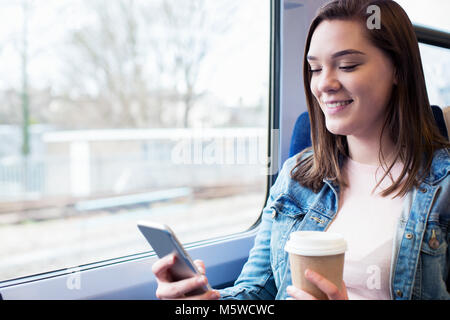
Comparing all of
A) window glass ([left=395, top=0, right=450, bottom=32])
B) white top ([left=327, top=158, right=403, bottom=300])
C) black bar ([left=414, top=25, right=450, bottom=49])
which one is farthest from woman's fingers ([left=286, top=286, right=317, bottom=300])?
window glass ([left=395, top=0, right=450, bottom=32])

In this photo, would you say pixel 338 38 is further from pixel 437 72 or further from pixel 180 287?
pixel 437 72

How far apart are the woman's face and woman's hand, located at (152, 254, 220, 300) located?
52 cm

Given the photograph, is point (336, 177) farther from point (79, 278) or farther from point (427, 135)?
point (79, 278)

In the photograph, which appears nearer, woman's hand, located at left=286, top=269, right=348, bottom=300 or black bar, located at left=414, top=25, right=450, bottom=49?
woman's hand, located at left=286, top=269, right=348, bottom=300

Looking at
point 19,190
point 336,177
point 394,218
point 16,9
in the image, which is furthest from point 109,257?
point 19,190

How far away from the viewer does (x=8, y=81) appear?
244 centimetres

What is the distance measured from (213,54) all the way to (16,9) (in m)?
1.87

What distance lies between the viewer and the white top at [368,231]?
3.01 ft

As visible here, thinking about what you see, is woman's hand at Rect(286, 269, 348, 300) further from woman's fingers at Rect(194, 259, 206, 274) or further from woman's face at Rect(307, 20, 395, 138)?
woman's face at Rect(307, 20, 395, 138)

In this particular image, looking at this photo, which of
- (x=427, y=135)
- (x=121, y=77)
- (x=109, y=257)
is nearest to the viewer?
(x=427, y=135)

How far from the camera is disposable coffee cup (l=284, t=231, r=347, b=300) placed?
65cm

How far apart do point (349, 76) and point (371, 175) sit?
27cm

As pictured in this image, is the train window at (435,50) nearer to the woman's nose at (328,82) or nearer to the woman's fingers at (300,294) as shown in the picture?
the woman's nose at (328,82)
